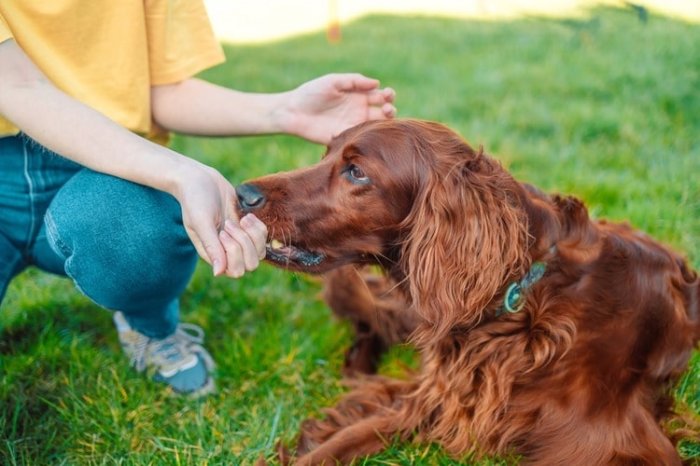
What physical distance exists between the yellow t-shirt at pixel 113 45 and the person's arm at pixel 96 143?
116 millimetres

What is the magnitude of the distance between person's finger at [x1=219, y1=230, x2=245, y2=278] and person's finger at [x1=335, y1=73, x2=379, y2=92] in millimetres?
833

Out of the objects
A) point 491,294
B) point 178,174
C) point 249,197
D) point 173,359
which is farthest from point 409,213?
point 173,359

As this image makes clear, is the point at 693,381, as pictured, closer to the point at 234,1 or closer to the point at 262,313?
the point at 262,313

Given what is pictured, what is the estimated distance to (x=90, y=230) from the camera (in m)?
2.14

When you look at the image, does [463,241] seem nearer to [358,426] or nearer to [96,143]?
[358,426]

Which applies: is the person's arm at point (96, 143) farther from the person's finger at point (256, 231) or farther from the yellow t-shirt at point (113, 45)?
the yellow t-shirt at point (113, 45)

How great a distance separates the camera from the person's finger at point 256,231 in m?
1.98

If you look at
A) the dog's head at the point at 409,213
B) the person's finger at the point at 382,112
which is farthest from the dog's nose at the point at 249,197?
the person's finger at the point at 382,112

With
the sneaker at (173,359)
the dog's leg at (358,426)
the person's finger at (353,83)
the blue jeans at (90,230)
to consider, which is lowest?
the sneaker at (173,359)

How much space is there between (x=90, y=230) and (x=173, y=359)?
2.19 feet

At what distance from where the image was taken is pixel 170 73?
2.61m

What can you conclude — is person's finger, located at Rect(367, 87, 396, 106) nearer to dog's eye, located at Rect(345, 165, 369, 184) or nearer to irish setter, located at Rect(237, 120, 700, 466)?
irish setter, located at Rect(237, 120, 700, 466)

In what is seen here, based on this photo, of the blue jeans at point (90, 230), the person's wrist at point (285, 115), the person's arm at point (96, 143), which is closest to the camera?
the person's arm at point (96, 143)

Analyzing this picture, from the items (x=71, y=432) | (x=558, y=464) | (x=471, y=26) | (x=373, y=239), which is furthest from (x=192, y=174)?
(x=471, y=26)
